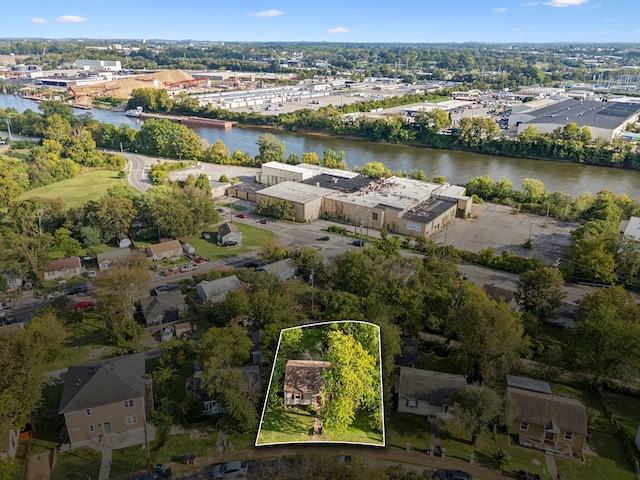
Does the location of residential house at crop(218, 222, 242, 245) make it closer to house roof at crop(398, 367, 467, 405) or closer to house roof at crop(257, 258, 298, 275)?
house roof at crop(257, 258, 298, 275)

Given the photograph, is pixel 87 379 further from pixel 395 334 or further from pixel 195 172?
pixel 195 172

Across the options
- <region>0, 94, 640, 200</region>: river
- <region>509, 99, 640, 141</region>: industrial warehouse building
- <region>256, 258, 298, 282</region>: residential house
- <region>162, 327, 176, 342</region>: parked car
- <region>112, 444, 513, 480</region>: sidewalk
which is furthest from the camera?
<region>509, 99, 640, 141</region>: industrial warehouse building

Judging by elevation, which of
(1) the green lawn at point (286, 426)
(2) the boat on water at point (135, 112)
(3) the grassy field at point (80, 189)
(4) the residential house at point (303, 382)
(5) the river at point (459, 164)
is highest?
(2) the boat on water at point (135, 112)

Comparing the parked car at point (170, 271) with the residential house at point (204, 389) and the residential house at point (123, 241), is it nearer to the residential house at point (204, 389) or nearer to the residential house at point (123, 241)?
the residential house at point (123, 241)

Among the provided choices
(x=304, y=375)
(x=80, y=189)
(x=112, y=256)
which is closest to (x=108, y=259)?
(x=112, y=256)

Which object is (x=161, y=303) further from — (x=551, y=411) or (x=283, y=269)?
(x=551, y=411)

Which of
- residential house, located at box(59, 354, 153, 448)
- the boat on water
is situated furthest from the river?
residential house, located at box(59, 354, 153, 448)

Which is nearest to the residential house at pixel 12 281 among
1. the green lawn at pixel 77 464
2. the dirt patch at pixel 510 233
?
the green lawn at pixel 77 464
